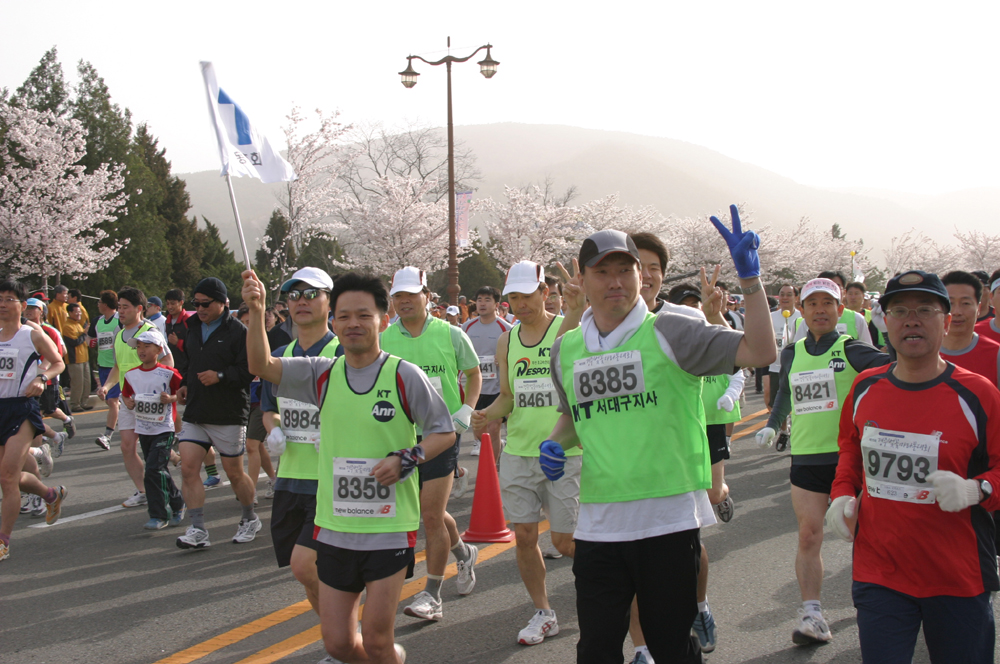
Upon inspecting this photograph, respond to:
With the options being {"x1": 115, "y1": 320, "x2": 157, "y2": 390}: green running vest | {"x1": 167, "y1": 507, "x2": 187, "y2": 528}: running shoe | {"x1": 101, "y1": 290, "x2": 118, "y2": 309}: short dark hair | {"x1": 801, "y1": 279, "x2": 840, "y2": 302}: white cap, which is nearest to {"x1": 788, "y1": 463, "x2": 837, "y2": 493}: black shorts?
{"x1": 801, "y1": 279, "x2": 840, "y2": 302}: white cap

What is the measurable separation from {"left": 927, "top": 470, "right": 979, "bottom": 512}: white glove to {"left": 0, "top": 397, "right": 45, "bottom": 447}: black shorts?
6.51 m

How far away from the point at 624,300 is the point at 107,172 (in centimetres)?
3385

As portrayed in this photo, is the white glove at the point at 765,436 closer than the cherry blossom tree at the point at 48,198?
Yes

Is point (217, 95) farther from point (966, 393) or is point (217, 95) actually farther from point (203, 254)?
point (203, 254)

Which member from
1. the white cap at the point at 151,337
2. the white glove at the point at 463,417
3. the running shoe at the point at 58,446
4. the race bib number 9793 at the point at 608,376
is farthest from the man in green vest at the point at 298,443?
the running shoe at the point at 58,446

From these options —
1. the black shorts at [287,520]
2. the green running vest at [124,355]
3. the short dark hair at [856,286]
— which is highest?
the short dark hair at [856,286]

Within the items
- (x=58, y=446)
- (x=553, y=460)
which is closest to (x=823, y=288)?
(x=553, y=460)

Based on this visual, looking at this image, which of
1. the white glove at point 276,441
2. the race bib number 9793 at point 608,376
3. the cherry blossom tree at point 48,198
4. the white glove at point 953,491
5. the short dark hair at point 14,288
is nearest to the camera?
the white glove at point 953,491

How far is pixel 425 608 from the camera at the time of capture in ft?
16.4

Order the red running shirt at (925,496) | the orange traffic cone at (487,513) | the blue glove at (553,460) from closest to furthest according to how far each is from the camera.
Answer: the red running shirt at (925,496) < the blue glove at (553,460) < the orange traffic cone at (487,513)

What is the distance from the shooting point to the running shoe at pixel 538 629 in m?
4.64

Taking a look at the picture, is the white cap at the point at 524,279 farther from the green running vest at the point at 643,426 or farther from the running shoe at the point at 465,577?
the green running vest at the point at 643,426

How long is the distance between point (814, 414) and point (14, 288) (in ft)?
20.4

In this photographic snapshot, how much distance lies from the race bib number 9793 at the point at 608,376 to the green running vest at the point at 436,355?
2.78 metres
